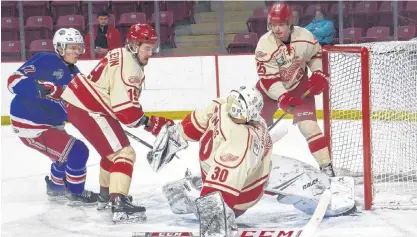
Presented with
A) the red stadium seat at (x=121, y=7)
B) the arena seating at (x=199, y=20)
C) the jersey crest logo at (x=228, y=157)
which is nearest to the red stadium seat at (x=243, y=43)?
the arena seating at (x=199, y=20)

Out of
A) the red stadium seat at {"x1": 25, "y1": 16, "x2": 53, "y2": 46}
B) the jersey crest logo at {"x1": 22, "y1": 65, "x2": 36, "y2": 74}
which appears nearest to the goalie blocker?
the jersey crest logo at {"x1": 22, "y1": 65, "x2": 36, "y2": 74}

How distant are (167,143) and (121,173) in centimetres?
33

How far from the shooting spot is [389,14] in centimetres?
782

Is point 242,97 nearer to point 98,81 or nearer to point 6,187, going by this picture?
point 98,81

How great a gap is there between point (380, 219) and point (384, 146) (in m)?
0.80

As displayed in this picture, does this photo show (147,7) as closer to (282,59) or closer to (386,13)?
(386,13)

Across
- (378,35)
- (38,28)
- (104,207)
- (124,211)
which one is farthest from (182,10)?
(124,211)

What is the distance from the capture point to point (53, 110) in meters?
5.03

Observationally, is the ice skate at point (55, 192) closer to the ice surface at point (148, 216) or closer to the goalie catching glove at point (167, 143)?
the ice surface at point (148, 216)

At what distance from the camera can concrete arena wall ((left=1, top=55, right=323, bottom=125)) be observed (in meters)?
7.46

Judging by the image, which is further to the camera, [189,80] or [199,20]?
[199,20]

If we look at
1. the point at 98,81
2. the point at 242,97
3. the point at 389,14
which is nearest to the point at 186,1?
the point at 389,14

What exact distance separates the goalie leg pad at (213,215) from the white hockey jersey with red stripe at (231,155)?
0.06 meters

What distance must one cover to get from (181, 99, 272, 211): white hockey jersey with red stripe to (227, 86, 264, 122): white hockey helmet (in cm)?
4
